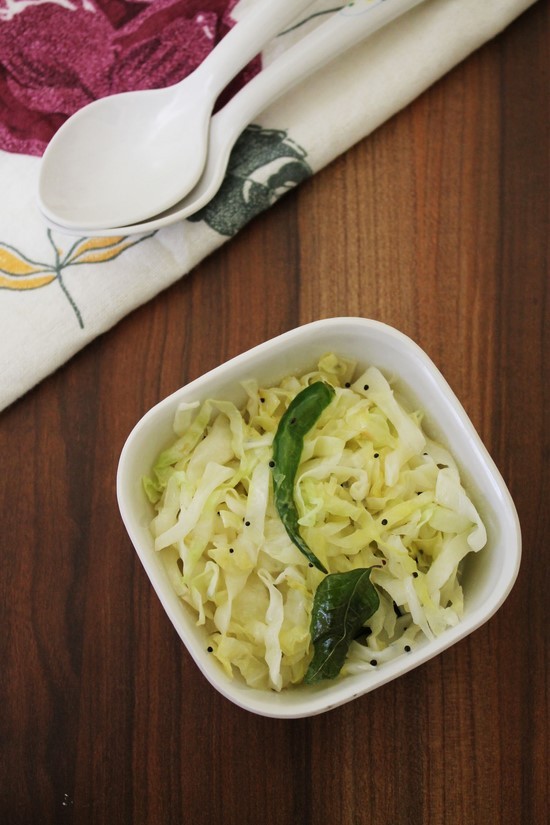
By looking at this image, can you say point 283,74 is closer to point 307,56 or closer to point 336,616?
point 307,56

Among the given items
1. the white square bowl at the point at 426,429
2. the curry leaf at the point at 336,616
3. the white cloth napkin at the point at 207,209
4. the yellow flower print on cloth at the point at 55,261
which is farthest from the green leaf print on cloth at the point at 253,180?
the curry leaf at the point at 336,616

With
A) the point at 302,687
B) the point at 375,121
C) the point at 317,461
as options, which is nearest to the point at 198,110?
the point at 375,121

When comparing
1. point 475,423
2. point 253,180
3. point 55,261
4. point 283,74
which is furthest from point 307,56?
point 475,423

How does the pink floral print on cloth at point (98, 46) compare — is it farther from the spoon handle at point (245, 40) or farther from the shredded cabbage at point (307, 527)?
the shredded cabbage at point (307, 527)

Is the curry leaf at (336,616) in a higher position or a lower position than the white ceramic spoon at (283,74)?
lower

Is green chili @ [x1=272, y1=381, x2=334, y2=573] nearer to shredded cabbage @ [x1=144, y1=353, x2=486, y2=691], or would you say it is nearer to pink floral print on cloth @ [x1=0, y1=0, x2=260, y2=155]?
shredded cabbage @ [x1=144, y1=353, x2=486, y2=691]

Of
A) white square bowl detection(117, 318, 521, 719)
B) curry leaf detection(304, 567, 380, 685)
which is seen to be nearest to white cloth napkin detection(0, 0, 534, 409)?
white square bowl detection(117, 318, 521, 719)

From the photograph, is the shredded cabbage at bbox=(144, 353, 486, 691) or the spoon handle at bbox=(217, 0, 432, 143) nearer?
the shredded cabbage at bbox=(144, 353, 486, 691)
